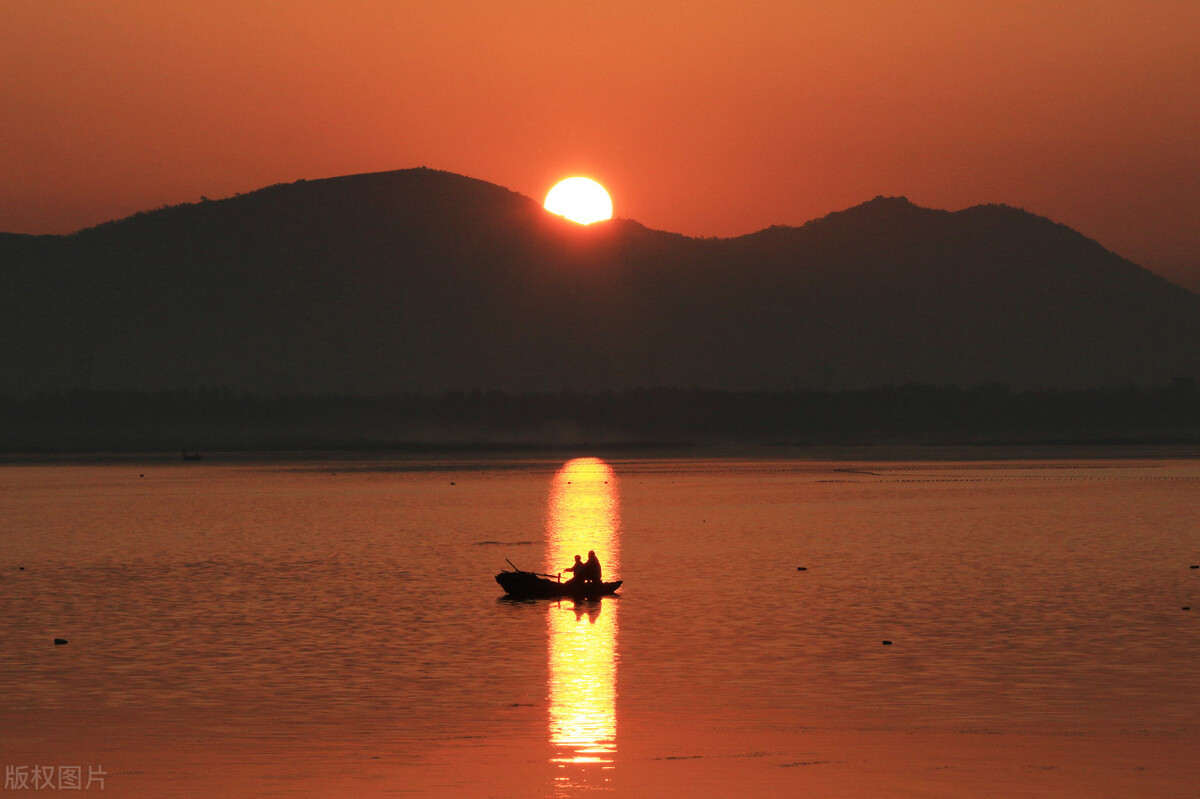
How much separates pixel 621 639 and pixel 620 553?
28.2m

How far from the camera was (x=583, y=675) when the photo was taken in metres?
32.9

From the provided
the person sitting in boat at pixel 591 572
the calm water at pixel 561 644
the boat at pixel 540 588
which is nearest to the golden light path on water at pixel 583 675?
the calm water at pixel 561 644

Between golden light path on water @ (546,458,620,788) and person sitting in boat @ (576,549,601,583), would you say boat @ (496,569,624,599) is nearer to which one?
person sitting in boat @ (576,549,601,583)

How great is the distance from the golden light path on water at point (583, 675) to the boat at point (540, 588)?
40cm

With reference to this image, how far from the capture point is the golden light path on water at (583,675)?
77.0 ft

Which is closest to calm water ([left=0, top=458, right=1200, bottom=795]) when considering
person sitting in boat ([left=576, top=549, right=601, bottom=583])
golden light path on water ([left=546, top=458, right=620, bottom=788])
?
golden light path on water ([left=546, top=458, right=620, bottom=788])

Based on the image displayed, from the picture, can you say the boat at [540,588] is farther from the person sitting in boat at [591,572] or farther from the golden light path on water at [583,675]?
the golden light path on water at [583,675]

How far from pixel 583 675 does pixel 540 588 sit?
50.6 ft

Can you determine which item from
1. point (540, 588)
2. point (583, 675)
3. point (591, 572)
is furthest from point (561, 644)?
point (591, 572)

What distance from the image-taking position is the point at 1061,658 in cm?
3416

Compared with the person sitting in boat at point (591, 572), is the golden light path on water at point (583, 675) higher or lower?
lower

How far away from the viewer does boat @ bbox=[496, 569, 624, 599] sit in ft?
157

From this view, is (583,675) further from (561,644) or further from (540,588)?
(540,588)

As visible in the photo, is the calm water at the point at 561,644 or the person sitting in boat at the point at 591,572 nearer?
the calm water at the point at 561,644
